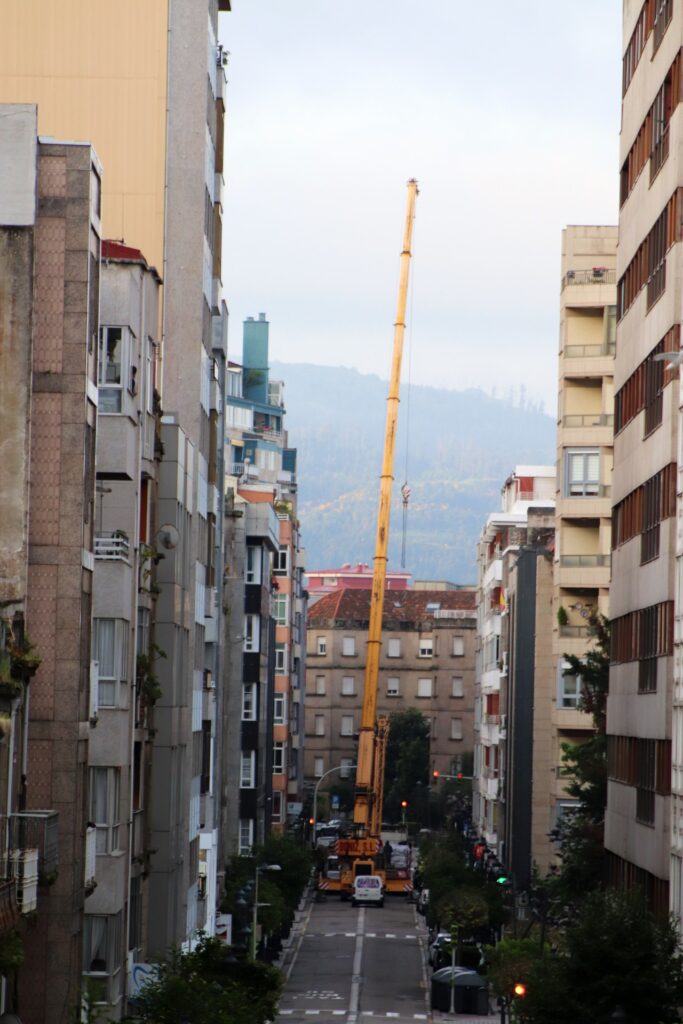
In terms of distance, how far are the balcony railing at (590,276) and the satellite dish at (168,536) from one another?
41.7 meters

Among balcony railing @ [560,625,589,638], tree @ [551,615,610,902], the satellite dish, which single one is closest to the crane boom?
balcony railing @ [560,625,589,638]

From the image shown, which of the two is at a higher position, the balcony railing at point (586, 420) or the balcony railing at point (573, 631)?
the balcony railing at point (586, 420)

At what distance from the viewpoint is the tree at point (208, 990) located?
128 feet

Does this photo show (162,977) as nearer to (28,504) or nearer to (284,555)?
(28,504)

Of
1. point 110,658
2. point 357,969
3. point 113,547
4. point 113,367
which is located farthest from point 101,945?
point 357,969

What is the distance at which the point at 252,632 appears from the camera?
102812 mm

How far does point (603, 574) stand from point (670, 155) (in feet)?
133

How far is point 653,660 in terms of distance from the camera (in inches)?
2121

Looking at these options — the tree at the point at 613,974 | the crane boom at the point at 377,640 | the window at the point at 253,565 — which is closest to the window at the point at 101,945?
the tree at the point at 613,974

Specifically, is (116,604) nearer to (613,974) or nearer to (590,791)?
(613,974)

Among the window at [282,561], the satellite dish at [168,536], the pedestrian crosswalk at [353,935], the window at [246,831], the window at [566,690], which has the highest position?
the window at [282,561]

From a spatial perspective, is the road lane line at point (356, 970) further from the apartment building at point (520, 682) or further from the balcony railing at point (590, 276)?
the balcony railing at point (590, 276)

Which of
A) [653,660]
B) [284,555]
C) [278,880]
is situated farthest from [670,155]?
[284,555]

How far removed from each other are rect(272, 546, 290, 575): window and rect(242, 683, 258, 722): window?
134 feet
